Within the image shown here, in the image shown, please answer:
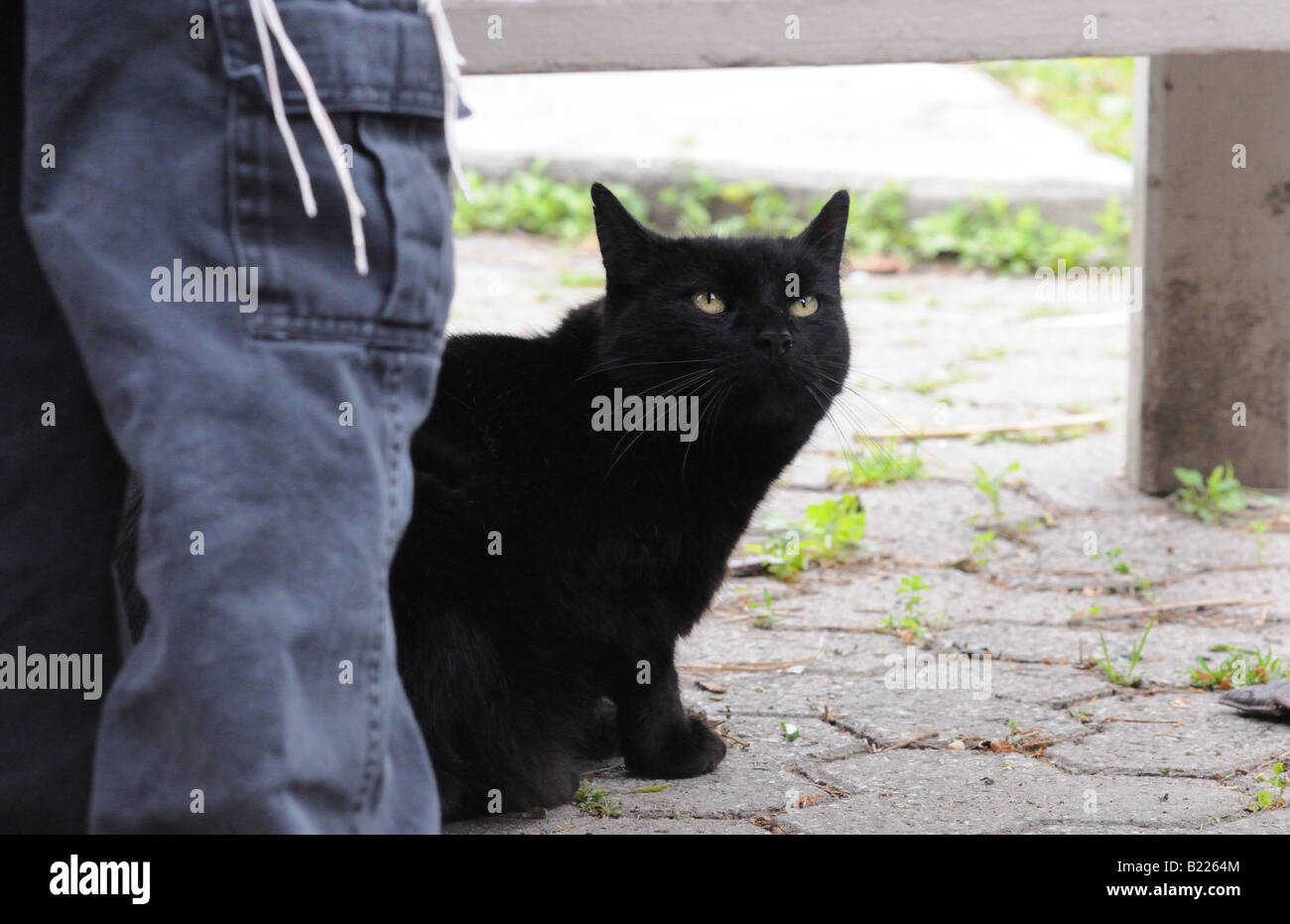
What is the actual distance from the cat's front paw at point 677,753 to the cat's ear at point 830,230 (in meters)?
0.78

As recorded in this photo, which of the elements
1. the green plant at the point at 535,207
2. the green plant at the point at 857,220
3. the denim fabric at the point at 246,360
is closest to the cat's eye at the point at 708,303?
the denim fabric at the point at 246,360


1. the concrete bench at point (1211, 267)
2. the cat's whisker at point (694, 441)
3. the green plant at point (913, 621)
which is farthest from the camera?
the concrete bench at point (1211, 267)

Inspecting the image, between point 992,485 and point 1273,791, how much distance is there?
54.9 inches

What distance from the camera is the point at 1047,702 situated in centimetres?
221

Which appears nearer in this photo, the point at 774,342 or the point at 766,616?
the point at 774,342

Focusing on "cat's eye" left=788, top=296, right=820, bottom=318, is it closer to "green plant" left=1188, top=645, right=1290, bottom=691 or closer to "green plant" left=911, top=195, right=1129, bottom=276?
"green plant" left=1188, top=645, right=1290, bottom=691

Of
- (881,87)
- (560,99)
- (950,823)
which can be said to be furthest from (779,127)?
(950,823)

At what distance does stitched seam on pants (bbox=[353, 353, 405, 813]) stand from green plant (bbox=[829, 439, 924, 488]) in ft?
7.57

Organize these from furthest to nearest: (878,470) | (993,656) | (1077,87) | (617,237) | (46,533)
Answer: (1077,87) → (878,470) → (993,656) → (617,237) → (46,533)

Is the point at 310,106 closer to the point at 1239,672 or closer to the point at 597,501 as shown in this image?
the point at 597,501

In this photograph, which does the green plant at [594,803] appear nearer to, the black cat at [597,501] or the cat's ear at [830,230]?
the black cat at [597,501]

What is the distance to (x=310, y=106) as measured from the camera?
106cm

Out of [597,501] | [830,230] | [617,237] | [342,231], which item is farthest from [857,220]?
[342,231]

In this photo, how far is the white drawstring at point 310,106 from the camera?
3.44ft
